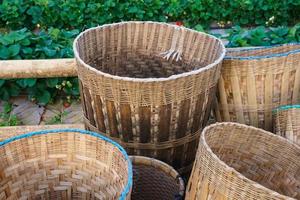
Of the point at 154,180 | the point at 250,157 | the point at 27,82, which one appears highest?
the point at 250,157

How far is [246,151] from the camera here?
65.4 inches

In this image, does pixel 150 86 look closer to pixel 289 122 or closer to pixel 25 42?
pixel 289 122

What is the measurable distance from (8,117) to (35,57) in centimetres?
51

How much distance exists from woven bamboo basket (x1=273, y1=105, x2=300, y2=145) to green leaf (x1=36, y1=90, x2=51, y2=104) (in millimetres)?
1958

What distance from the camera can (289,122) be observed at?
184 centimetres

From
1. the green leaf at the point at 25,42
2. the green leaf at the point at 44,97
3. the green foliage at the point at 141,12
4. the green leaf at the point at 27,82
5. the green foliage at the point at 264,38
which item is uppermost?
the green foliage at the point at 264,38

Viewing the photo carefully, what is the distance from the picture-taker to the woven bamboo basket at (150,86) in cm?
167

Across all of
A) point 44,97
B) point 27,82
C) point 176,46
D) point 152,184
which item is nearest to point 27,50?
point 27,82

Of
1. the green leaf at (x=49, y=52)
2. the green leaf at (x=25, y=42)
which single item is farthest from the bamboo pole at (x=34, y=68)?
the green leaf at (x=25, y=42)

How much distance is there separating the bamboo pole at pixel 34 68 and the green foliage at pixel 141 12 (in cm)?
227

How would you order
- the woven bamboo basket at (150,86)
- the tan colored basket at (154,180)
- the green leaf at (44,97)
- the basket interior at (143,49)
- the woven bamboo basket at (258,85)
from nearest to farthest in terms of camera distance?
the woven bamboo basket at (150,86) → the tan colored basket at (154,180) → the woven bamboo basket at (258,85) → the basket interior at (143,49) → the green leaf at (44,97)

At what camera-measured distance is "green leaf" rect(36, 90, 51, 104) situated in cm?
335

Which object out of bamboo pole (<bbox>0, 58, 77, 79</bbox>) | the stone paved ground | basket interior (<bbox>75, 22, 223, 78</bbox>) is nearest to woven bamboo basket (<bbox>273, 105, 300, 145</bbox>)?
basket interior (<bbox>75, 22, 223, 78</bbox>)

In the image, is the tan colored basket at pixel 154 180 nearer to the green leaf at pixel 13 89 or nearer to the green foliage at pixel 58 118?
the green foliage at pixel 58 118
